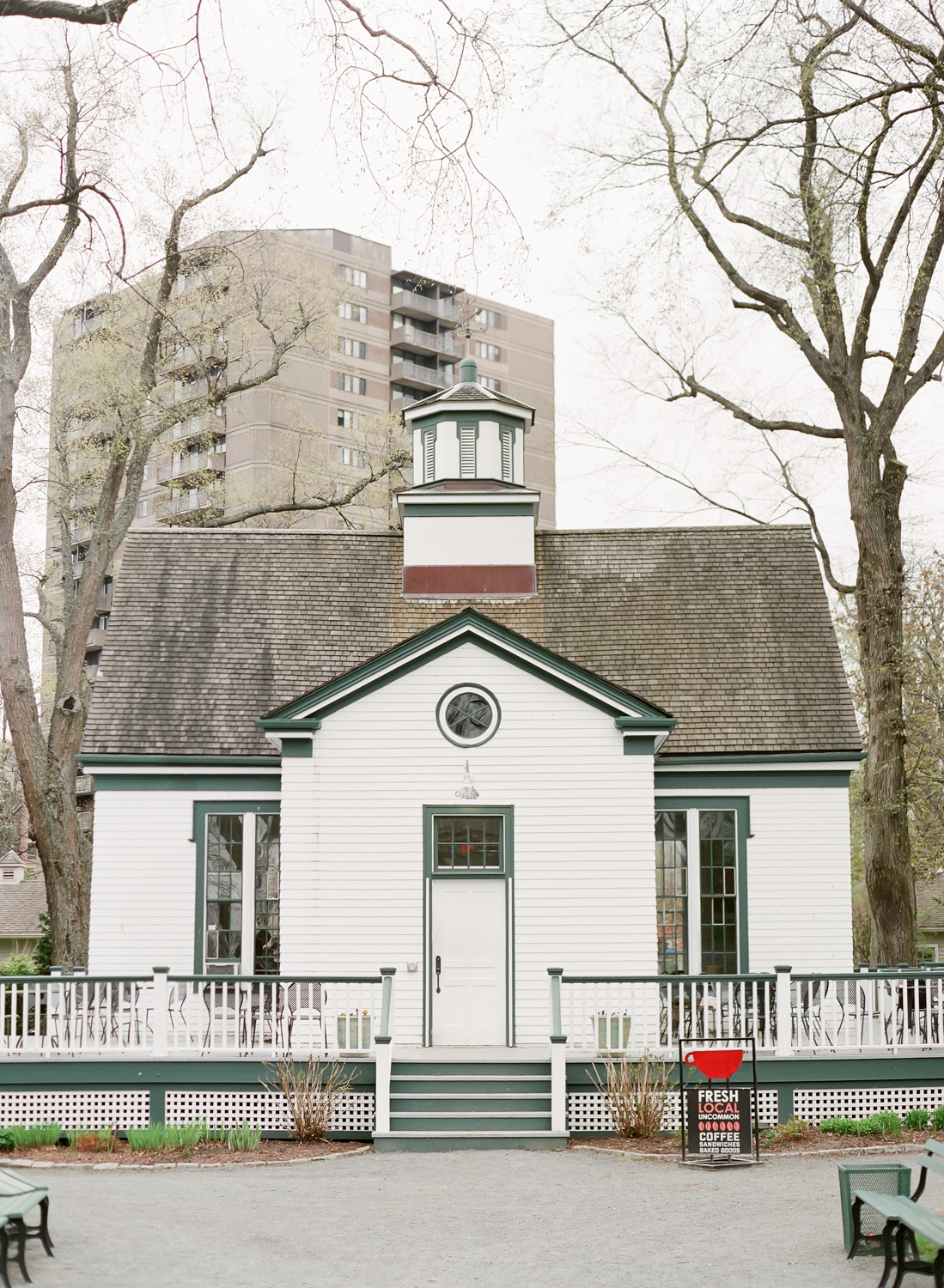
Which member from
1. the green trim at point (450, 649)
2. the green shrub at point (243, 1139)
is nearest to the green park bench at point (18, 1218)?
the green shrub at point (243, 1139)

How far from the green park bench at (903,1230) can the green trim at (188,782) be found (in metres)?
10.7

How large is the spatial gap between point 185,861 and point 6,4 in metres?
12.7

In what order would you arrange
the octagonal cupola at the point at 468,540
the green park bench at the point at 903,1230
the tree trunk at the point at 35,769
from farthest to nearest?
the tree trunk at the point at 35,769, the octagonal cupola at the point at 468,540, the green park bench at the point at 903,1230

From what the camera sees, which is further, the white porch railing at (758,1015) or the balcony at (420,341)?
the balcony at (420,341)

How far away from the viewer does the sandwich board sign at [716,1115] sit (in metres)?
13.1

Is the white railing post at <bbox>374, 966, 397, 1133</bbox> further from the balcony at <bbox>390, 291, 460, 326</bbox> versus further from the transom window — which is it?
the balcony at <bbox>390, 291, 460, 326</bbox>

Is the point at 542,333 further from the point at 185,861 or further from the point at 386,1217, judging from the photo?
the point at 386,1217

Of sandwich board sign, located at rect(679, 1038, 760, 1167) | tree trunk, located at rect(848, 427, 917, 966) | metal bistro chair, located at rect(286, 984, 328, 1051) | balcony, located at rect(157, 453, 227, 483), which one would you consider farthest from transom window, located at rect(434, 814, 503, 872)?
balcony, located at rect(157, 453, 227, 483)

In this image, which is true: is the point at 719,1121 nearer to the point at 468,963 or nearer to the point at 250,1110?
the point at 468,963

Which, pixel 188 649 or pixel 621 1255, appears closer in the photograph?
pixel 621 1255

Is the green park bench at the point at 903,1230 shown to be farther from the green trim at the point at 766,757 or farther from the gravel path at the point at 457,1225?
the green trim at the point at 766,757

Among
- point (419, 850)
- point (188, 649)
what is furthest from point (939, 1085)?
point (188, 649)

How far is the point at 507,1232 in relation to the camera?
34.4ft

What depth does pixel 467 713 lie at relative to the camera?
57.2 ft
